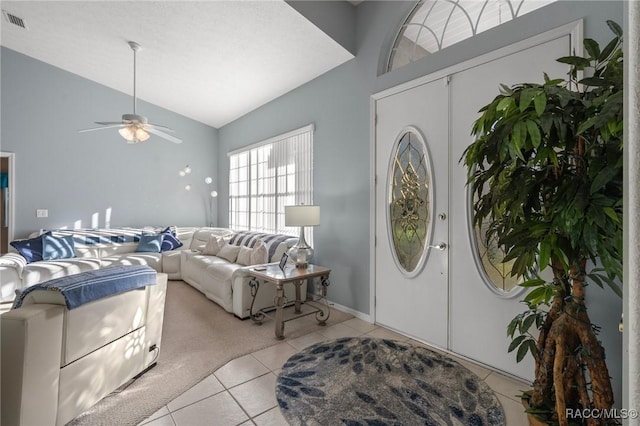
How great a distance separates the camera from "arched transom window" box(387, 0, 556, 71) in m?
2.28

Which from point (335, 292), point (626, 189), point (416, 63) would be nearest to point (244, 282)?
point (335, 292)

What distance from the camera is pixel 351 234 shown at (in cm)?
345

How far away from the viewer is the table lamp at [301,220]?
3.23 metres

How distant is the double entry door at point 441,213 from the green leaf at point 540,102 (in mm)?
1248

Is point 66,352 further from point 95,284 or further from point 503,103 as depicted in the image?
point 503,103

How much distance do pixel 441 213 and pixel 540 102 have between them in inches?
62.1

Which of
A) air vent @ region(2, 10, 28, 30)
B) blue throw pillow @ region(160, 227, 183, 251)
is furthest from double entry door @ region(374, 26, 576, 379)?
air vent @ region(2, 10, 28, 30)

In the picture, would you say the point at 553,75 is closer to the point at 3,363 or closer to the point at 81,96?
the point at 3,363

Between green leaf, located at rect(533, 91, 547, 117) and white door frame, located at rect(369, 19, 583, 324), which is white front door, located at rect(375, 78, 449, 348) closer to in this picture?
white door frame, located at rect(369, 19, 583, 324)

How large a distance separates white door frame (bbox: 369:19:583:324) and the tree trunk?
1.59 m

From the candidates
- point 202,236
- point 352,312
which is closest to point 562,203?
point 352,312

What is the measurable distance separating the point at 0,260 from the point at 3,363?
3.50m

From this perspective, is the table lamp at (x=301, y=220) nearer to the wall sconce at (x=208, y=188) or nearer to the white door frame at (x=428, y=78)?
the white door frame at (x=428, y=78)

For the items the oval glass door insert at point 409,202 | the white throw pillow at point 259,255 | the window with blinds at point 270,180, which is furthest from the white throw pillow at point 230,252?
the oval glass door insert at point 409,202
